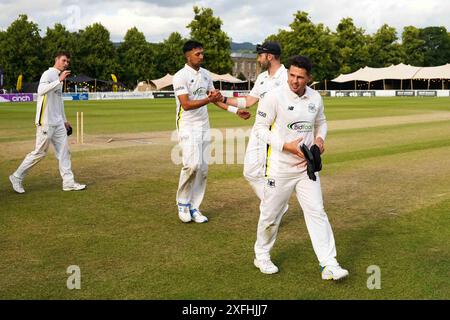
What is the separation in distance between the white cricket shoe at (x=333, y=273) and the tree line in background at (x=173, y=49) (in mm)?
67558

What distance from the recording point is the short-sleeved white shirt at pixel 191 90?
753cm

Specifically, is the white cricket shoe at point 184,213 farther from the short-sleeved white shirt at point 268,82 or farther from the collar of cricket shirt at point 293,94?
the collar of cricket shirt at point 293,94

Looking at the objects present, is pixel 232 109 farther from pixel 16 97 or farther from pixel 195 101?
pixel 16 97

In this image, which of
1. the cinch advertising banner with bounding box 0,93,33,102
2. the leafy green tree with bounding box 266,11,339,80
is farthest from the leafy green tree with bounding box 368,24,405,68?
the cinch advertising banner with bounding box 0,93,33,102

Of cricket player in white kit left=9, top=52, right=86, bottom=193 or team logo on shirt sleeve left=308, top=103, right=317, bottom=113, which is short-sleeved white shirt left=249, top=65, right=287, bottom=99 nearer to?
team logo on shirt sleeve left=308, top=103, right=317, bottom=113

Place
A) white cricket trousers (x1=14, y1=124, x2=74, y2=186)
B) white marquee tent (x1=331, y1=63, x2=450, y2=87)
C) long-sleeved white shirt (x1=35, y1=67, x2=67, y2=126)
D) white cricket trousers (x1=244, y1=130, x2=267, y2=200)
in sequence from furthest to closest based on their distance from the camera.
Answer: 1. white marquee tent (x1=331, y1=63, x2=450, y2=87)
2. white cricket trousers (x1=14, y1=124, x2=74, y2=186)
3. long-sleeved white shirt (x1=35, y1=67, x2=67, y2=126)
4. white cricket trousers (x1=244, y1=130, x2=267, y2=200)

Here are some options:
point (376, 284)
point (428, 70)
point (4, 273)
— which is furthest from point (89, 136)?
point (428, 70)

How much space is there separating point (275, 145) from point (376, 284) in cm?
159

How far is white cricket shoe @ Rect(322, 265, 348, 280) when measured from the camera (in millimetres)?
5227

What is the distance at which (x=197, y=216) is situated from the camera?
7770 millimetres

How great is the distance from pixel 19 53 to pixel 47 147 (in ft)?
249

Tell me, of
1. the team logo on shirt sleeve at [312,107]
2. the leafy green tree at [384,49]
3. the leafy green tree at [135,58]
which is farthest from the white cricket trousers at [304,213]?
the leafy green tree at [384,49]

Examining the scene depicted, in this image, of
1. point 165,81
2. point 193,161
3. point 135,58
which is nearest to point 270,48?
point 193,161
